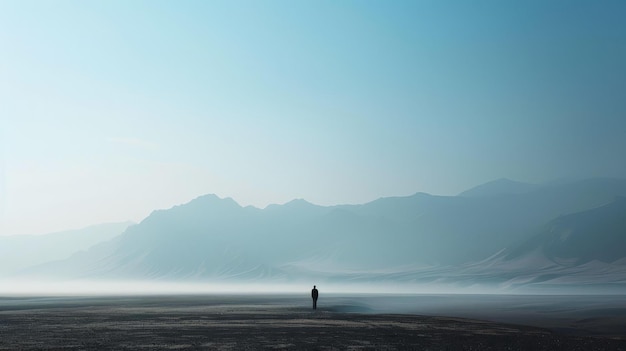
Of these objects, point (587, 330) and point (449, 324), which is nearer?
point (587, 330)

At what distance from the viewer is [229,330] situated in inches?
1831

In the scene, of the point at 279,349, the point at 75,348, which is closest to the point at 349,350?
the point at 279,349

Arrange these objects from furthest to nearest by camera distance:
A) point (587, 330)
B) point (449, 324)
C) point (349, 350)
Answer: point (449, 324), point (587, 330), point (349, 350)

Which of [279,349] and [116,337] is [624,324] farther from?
[116,337]

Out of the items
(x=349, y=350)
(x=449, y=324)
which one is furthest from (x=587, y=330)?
(x=349, y=350)

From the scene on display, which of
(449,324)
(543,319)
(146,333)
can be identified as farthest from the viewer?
(543,319)

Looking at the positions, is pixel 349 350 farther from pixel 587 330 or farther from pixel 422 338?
pixel 587 330

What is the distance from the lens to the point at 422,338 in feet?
134

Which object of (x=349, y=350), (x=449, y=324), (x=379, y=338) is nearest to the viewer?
(x=349, y=350)

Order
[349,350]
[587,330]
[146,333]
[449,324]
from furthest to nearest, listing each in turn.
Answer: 1. [449,324]
2. [587,330]
3. [146,333]
4. [349,350]

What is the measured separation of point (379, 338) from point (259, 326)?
1257 cm

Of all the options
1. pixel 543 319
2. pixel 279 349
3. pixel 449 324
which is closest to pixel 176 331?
pixel 279 349

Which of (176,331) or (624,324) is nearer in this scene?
(176,331)

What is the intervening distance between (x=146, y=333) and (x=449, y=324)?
2318 cm
